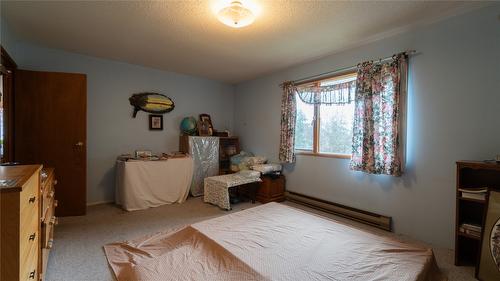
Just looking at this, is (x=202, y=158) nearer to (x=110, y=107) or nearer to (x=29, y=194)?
(x=110, y=107)

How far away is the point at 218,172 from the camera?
462 cm

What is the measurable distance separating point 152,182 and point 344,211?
2.91 meters

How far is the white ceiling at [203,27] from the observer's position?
212cm

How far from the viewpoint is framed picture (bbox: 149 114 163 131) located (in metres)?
4.09

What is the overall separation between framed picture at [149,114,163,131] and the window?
251 cm

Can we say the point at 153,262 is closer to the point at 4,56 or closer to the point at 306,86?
the point at 4,56

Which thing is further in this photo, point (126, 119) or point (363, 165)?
point (126, 119)

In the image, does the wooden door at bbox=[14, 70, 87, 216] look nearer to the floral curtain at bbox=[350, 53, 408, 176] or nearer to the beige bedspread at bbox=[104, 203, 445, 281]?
the beige bedspread at bbox=[104, 203, 445, 281]

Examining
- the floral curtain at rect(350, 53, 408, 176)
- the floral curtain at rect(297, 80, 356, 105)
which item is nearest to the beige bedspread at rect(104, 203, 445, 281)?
the floral curtain at rect(350, 53, 408, 176)

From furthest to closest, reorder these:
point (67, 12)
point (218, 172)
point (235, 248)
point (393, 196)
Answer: point (218, 172), point (393, 196), point (67, 12), point (235, 248)

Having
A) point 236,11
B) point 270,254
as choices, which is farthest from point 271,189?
point 236,11

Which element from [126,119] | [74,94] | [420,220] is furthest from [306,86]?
[74,94]

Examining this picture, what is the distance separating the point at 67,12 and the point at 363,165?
3693 mm

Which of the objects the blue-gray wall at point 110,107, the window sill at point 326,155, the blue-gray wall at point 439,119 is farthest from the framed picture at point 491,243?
the blue-gray wall at point 110,107
